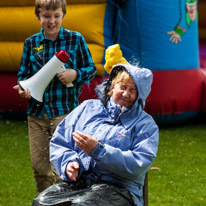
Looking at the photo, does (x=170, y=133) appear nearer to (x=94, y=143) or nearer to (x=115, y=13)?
(x=115, y=13)

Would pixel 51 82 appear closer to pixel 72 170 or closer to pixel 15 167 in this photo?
pixel 72 170

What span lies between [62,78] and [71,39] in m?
0.30

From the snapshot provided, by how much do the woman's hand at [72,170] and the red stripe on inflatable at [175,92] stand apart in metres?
3.85

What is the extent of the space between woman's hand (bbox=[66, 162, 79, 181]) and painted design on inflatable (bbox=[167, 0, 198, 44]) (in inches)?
163

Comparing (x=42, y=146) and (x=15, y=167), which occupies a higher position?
(x=42, y=146)

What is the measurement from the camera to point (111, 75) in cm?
298

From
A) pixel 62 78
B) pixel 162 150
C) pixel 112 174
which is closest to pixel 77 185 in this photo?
pixel 112 174

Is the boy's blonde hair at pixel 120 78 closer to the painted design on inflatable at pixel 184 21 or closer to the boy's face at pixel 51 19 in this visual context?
the boy's face at pixel 51 19

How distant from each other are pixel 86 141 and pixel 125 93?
0.39m

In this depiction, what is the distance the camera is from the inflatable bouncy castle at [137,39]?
630 cm

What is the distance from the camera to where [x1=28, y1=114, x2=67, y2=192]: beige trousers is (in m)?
3.63

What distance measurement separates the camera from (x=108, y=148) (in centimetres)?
260


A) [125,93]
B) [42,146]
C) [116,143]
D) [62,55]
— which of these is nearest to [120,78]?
[125,93]

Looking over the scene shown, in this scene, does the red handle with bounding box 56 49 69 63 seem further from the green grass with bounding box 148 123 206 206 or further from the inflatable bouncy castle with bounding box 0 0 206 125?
the inflatable bouncy castle with bounding box 0 0 206 125
